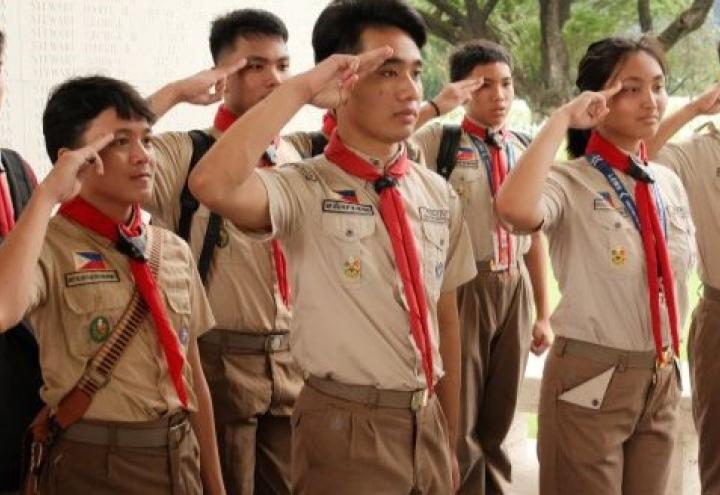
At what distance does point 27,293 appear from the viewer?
2.08 metres

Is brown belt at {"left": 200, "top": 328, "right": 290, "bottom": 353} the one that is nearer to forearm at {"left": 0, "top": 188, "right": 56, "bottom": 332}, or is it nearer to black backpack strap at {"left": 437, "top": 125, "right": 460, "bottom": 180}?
forearm at {"left": 0, "top": 188, "right": 56, "bottom": 332}

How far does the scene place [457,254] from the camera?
2.69 m

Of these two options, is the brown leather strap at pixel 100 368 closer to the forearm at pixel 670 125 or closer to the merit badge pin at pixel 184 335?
the merit badge pin at pixel 184 335

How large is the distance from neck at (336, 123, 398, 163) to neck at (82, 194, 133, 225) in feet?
1.77

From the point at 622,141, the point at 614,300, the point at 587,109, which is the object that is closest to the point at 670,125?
the point at 622,141

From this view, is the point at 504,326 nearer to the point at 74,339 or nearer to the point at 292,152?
the point at 292,152

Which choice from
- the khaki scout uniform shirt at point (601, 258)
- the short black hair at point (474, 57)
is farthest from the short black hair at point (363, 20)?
the short black hair at point (474, 57)

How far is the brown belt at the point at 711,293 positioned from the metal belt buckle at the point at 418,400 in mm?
1480

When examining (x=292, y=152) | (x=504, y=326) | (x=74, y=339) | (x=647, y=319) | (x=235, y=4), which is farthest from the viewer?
(x=235, y=4)

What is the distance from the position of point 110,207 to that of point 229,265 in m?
0.71

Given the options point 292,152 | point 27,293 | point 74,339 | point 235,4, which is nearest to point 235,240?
point 292,152

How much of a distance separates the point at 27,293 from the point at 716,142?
2.40 m

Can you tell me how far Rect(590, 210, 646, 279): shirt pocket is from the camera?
288 centimetres

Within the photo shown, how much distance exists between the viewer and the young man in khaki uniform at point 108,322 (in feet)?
7.61
